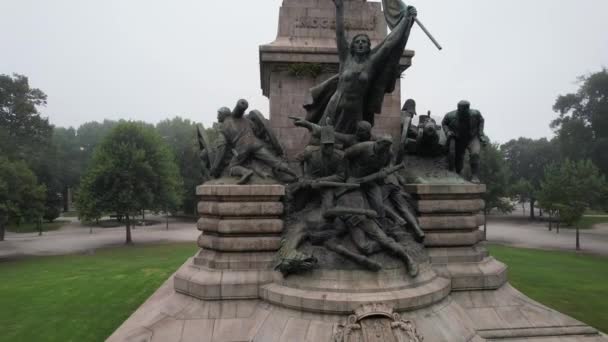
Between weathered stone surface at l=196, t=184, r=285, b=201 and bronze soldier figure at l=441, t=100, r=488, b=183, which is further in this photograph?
bronze soldier figure at l=441, t=100, r=488, b=183

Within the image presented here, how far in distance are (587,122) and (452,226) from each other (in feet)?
165

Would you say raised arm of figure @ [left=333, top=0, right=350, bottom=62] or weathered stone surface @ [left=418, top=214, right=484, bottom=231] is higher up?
raised arm of figure @ [left=333, top=0, right=350, bottom=62]

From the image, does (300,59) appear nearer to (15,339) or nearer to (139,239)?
(15,339)

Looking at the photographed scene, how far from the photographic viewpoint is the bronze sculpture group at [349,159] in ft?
24.5

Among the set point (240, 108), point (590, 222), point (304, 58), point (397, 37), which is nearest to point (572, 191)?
point (590, 222)

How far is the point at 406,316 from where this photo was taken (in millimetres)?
6652

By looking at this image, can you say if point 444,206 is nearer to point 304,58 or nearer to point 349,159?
point 349,159

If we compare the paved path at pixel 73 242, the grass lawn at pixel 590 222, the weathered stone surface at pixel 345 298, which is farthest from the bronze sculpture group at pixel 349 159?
the grass lawn at pixel 590 222

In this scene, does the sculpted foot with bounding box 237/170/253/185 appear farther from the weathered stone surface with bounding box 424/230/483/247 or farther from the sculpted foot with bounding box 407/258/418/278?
the weathered stone surface with bounding box 424/230/483/247

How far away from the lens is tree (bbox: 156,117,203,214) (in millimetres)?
53469

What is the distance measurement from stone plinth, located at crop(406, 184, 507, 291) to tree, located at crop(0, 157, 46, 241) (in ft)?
89.4

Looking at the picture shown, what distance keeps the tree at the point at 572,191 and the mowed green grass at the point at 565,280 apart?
5.53 metres

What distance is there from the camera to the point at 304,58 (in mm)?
10125

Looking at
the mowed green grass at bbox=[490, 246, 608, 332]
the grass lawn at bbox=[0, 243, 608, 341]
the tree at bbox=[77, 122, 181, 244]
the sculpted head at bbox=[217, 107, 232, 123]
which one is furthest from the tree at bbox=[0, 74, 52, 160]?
the mowed green grass at bbox=[490, 246, 608, 332]
